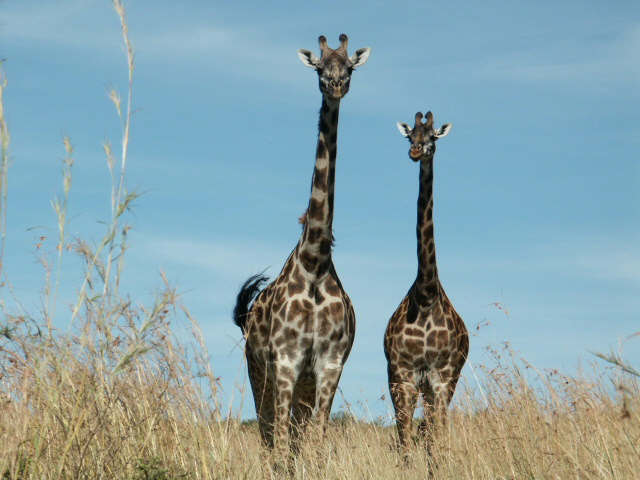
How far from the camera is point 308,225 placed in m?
8.36

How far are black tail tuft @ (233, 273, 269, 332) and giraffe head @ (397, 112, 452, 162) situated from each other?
243 centimetres

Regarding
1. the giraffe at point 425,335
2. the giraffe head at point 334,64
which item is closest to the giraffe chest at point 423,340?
the giraffe at point 425,335

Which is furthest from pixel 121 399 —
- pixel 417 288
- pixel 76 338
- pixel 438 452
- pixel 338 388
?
pixel 417 288

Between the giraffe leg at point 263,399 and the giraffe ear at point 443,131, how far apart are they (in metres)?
3.73

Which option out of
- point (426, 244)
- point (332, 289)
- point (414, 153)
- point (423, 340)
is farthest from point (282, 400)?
point (414, 153)

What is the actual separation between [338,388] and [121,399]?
2.61m

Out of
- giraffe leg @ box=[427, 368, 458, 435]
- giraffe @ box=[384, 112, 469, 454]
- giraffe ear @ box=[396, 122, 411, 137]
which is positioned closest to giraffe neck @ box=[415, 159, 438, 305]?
giraffe @ box=[384, 112, 469, 454]

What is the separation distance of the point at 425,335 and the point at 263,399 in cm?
223

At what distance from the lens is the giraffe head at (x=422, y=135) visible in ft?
32.0

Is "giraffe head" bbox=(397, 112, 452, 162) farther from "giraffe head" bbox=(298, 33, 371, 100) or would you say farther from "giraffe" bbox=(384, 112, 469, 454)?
"giraffe head" bbox=(298, 33, 371, 100)

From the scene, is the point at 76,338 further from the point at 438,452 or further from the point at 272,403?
the point at 438,452

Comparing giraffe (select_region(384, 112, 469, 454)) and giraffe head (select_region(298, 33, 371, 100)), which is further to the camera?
giraffe (select_region(384, 112, 469, 454))

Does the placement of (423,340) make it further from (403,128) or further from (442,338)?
(403,128)

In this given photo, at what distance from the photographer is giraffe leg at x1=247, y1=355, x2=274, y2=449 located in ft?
28.3
